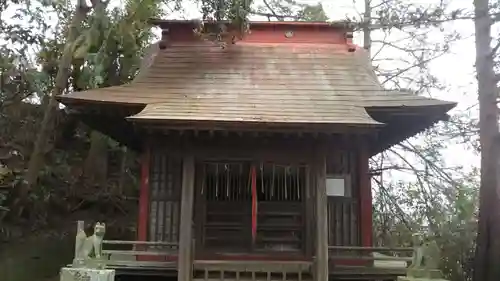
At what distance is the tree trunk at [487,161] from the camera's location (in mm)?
9273

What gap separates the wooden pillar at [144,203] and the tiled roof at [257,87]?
3.74ft

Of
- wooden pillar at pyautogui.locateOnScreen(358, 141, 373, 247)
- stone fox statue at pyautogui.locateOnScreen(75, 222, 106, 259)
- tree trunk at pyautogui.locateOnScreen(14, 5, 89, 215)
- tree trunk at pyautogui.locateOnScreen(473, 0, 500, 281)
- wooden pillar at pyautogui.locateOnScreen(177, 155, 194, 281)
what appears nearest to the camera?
stone fox statue at pyautogui.locateOnScreen(75, 222, 106, 259)

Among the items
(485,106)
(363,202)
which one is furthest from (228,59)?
(485,106)

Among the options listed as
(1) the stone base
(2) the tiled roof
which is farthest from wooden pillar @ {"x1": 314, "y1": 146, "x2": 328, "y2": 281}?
(1) the stone base

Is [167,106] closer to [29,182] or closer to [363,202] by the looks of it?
[363,202]

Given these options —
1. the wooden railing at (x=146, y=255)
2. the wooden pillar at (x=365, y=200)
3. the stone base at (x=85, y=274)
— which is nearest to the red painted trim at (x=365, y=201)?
the wooden pillar at (x=365, y=200)

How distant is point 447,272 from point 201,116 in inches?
282

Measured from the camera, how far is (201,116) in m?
7.43

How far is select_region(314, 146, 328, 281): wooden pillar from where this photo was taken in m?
7.33

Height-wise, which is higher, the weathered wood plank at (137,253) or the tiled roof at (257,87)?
the tiled roof at (257,87)

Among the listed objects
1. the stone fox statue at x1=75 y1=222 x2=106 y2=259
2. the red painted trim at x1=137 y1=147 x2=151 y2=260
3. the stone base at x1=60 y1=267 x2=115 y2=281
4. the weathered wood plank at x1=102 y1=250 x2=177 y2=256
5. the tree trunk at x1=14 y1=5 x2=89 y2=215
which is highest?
the tree trunk at x1=14 y1=5 x2=89 y2=215

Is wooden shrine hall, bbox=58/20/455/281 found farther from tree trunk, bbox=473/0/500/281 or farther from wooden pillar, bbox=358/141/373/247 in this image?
tree trunk, bbox=473/0/500/281

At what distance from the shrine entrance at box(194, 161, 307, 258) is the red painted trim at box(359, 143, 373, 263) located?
3.19 feet

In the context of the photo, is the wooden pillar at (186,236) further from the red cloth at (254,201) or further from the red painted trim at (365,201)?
the red painted trim at (365,201)
